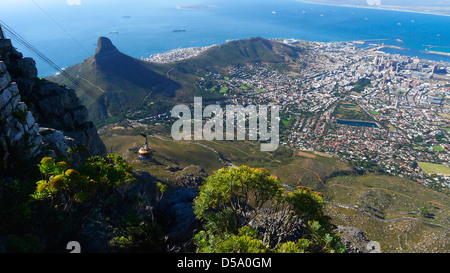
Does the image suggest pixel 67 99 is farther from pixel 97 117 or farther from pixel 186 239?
pixel 97 117

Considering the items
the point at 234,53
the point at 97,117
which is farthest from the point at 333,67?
the point at 97,117

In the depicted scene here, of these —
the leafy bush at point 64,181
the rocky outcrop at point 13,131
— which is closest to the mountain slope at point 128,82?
the rocky outcrop at point 13,131

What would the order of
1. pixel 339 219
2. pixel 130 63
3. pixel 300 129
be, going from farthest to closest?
1. pixel 130 63
2. pixel 300 129
3. pixel 339 219

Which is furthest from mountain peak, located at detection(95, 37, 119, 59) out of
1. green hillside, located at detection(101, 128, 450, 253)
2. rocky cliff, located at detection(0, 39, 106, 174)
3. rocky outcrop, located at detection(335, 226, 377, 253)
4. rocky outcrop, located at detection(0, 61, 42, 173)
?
rocky outcrop, located at detection(335, 226, 377, 253)

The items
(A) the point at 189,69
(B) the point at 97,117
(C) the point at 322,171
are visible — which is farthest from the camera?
(A) the point at 189,69
